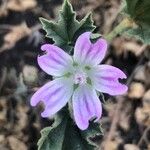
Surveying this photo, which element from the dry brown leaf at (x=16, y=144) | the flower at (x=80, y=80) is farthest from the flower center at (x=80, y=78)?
the dry brown leaf at (x=16, y=144)

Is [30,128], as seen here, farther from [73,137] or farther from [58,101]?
[58,101]

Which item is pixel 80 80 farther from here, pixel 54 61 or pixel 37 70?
pixel 37 70

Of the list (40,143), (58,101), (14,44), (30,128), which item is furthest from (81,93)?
(14,44)

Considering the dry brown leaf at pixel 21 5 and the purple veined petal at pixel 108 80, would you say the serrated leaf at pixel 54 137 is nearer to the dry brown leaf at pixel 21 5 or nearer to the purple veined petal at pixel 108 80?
the purple veined petal at pixel 108 80

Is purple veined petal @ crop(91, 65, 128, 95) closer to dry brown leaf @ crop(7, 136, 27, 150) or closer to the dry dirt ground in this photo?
the dry dirt ground

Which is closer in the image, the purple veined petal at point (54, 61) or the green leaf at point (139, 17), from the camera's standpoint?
the purple veined petal at point (54, 61)

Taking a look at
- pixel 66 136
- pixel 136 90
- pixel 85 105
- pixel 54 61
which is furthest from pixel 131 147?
pixel 54 61

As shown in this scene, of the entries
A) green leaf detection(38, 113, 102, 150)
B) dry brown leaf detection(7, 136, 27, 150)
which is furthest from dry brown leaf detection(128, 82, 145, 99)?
green leaf detection(38, 113, 102, 150)
